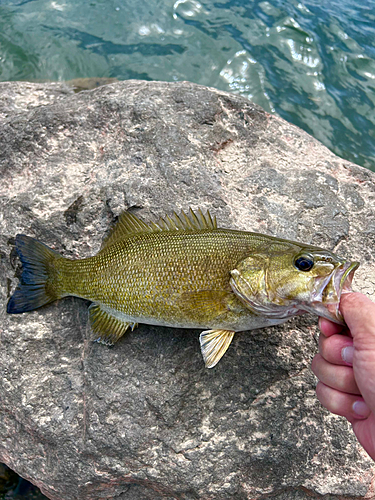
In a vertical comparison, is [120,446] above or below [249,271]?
below

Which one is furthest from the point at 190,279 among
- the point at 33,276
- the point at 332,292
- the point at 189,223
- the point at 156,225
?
the point at 33,276

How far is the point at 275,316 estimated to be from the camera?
130 inches

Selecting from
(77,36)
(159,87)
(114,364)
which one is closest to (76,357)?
(114,364)

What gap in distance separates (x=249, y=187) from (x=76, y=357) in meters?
2.40

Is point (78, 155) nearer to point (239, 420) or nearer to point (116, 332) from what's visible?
point (116, 332)

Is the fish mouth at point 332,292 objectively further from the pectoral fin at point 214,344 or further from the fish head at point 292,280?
the pectoral fin at point 214,344

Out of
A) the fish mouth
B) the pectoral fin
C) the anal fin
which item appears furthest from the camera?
the anal fin

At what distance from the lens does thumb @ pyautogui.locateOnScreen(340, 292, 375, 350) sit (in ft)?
8.82

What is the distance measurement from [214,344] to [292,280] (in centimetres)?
82

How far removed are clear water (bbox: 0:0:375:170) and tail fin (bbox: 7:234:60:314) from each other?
597 cm

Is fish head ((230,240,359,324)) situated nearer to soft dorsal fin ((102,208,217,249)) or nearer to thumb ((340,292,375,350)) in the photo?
thumb ((340,292,375,350))

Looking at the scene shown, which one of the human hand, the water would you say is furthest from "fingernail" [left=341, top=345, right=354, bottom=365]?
the water

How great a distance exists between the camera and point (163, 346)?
375 cm

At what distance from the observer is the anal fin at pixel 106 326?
375 centimetres
